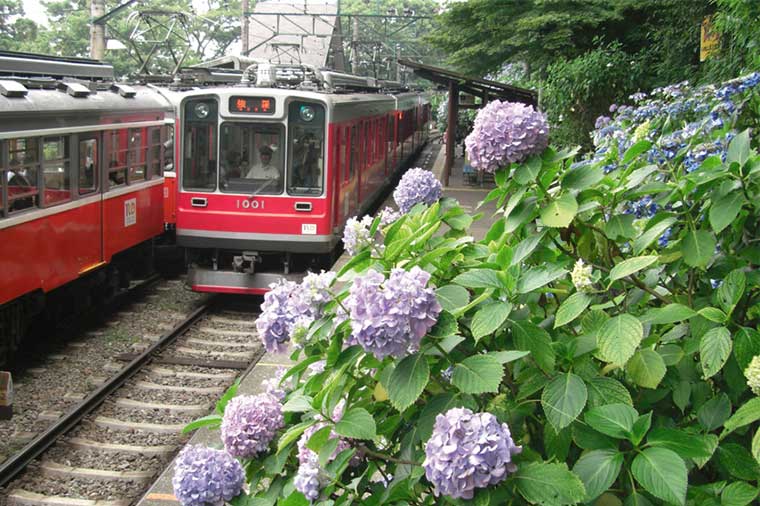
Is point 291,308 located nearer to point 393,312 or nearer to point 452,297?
point 452,297

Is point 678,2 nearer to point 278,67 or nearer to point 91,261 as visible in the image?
point 278,67

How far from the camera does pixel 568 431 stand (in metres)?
2.03

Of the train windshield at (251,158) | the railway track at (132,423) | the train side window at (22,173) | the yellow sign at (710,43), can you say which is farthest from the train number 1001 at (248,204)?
the yellow sign at (710,43)

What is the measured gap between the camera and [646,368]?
2.06 m

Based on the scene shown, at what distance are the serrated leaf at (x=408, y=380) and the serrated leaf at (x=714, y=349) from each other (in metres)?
0.59

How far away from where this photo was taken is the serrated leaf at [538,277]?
2.10m

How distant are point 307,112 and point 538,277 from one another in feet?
32.2

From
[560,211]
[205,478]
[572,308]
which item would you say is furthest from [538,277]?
[205,478]

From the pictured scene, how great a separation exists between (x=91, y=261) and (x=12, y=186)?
2093 mm

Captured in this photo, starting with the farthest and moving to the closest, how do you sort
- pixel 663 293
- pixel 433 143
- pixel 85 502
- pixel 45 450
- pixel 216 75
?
1. pixel 433 143
2. pixel 216 75
3. pixel 45 450
4. pixel 85 502
5. pixel 663 293

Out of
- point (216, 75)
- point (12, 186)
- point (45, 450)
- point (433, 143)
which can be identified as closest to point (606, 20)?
point (216, 75)

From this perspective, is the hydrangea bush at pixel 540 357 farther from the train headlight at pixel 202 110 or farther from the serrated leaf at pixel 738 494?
the train headlight at pixel 202 110

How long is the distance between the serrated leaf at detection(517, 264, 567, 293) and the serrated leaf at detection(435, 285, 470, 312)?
0.41ft

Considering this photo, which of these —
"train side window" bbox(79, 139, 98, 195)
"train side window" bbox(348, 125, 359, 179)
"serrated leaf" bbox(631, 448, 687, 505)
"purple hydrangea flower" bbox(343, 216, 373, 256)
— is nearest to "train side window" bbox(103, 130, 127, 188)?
"train side window" bbox(79, 139, 98, 195)
